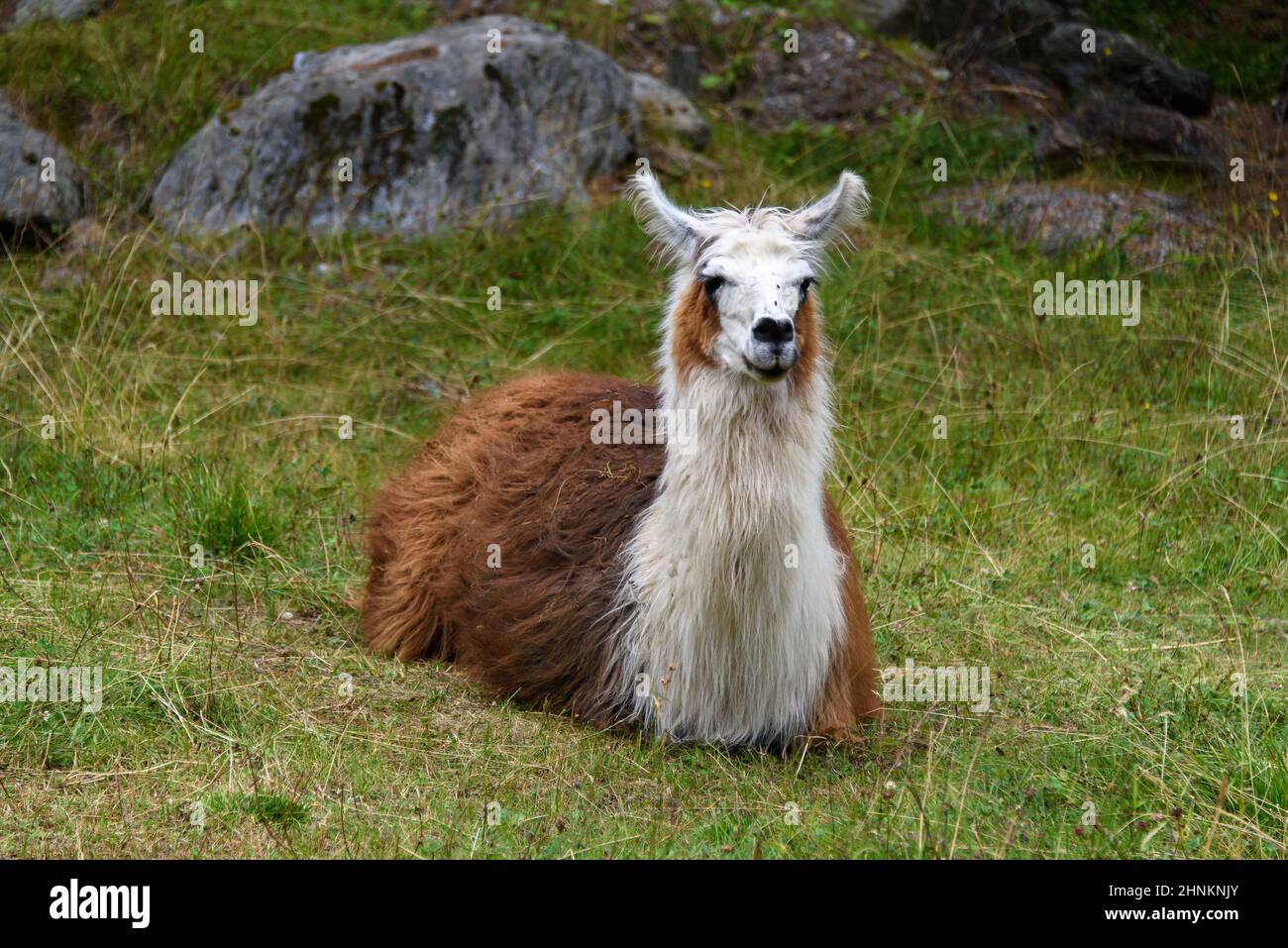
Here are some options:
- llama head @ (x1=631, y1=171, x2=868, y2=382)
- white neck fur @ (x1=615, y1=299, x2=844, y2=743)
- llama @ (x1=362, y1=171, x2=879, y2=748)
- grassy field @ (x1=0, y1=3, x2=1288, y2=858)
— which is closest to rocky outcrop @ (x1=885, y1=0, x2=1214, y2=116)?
grassy field @ (x1=0, y1=3, x2=1288, y2=858)

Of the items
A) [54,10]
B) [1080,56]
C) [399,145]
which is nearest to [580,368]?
[399,145]

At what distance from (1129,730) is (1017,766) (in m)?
0.48

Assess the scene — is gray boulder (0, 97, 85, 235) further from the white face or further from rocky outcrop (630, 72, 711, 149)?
the white face

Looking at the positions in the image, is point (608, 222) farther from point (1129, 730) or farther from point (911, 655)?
point (1129, 730)

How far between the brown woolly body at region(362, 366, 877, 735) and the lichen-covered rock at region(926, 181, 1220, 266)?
4.74 meters

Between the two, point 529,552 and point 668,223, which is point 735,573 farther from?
point 668,223

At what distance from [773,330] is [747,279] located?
242 mm

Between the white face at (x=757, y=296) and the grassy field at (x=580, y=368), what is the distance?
73cm

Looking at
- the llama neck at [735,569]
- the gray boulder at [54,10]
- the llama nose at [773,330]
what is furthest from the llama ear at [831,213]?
the gray boulder at [54,10]

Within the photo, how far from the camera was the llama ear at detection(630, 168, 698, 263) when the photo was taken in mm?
4906

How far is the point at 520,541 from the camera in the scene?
5312 millimetres

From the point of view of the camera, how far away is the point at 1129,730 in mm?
4906

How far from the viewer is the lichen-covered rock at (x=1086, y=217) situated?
30.8ft

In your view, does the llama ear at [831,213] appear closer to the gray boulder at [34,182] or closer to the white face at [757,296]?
the white face at [757,296]
